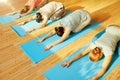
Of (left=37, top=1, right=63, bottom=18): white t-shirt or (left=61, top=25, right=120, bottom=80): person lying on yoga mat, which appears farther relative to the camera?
(left=37, top=1, right=63, bottom=18): white t-shirt

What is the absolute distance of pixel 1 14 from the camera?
3488 mm

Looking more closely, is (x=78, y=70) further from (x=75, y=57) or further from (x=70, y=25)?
(x=70, y=25)

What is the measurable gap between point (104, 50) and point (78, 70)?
0.38 metres

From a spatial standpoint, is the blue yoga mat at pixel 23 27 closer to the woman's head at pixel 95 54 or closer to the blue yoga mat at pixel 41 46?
the blue yoga mat at pixel 41 46

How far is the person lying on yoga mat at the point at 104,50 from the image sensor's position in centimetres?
179

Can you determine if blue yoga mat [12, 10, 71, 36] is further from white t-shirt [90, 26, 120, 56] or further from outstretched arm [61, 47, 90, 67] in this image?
white t-shirt [90, 26, 120, 56]

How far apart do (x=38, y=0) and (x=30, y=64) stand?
1774 mm

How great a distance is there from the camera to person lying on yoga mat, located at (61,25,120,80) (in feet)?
5.88

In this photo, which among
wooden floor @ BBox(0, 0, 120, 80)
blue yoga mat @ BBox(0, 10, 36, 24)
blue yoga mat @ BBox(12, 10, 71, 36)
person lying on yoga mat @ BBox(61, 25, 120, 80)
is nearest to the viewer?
person lying on yoga mat @ BBox(61, 25, 120, 80)

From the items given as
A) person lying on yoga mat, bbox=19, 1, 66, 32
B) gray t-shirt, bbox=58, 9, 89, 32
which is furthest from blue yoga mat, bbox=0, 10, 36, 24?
gray t-shirt, bbox=58, 9, 89, 32

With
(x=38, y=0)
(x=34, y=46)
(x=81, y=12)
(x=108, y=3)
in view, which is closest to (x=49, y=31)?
(x=34, y=46)

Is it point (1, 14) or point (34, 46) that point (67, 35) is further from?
point (1, 14)

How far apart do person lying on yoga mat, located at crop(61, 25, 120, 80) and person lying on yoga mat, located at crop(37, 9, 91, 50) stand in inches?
17.0

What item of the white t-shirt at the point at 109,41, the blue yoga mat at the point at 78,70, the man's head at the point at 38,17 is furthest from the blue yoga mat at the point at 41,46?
the white t-shirt at the point at 109,41
